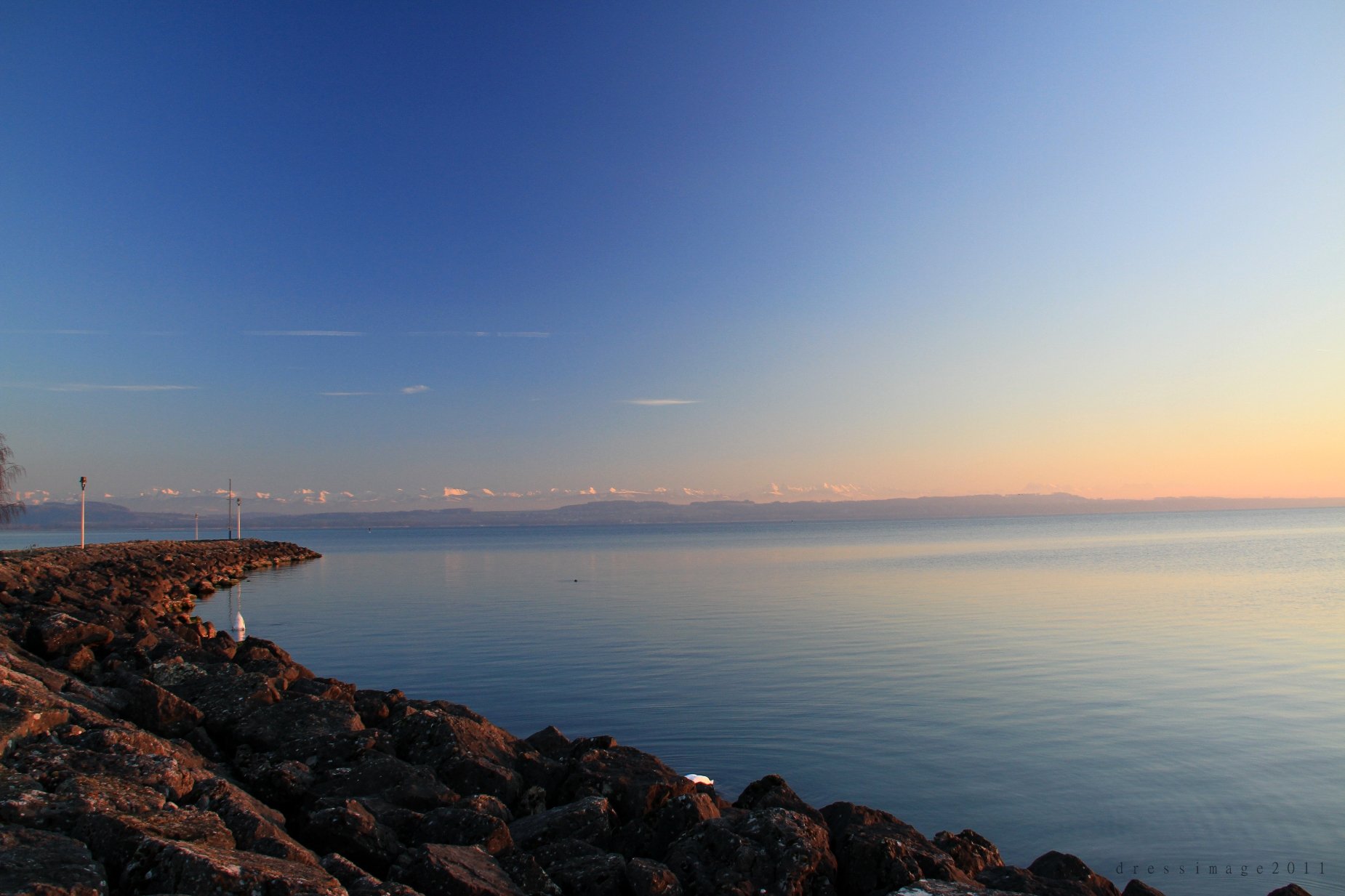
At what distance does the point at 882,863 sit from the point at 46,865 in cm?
516

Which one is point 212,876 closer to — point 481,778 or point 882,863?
point 481,778

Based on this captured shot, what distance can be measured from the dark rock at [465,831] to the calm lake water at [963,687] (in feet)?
16.0

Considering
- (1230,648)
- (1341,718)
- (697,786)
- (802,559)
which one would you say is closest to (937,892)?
(697,786)

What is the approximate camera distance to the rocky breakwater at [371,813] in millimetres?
4879

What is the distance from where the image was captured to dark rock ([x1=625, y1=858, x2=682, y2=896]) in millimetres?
5773

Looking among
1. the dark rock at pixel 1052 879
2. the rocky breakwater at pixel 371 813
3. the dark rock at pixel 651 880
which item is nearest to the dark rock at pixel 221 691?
the rocky breakwater at pixel 371 813

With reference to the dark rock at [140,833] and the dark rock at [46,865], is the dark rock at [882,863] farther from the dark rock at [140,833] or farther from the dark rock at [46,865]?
the dark rock at [46,865]

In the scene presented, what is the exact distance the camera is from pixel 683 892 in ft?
19.4

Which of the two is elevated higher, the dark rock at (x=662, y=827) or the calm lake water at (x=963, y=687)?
the dark rock at (x=662, y=827)

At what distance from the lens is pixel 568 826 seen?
7.00 m

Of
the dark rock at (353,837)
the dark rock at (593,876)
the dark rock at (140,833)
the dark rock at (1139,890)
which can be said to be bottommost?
the dark rock at (1139,890)

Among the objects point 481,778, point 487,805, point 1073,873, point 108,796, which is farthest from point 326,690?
point 1073,873

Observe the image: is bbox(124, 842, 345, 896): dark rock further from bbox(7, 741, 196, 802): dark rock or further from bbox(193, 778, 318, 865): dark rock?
bbox(7, 741, 196, 802): dark rock

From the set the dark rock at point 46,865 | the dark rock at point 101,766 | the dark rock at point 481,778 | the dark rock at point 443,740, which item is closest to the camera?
the dark rock at point 46,865
